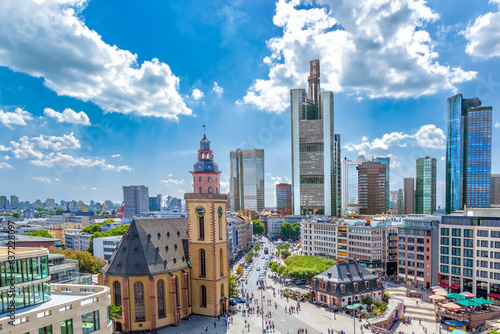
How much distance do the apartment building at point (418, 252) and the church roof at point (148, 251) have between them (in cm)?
6029

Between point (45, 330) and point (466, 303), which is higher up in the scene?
point (45, 330)

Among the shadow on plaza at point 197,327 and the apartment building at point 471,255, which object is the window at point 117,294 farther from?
the apartment building at point 471,255

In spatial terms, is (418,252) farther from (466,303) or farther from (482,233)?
(466,303)

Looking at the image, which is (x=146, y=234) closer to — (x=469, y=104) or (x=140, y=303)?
(x=140, y=303)

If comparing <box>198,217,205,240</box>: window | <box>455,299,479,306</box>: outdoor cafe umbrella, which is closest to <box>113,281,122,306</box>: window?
<box>198,217,205,240</box>: window

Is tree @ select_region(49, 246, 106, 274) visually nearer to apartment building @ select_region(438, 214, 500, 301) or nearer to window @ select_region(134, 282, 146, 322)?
window @ select_region(134, 282, 146, 322)

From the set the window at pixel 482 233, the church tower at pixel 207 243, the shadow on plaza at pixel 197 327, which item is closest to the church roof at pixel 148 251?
the church tower at pixel 207 243

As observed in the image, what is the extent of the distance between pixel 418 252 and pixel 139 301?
69.0 metres

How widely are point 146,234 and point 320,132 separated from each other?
524 ft

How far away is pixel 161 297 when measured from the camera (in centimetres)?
5269

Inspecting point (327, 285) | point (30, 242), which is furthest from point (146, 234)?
point (30, 242)

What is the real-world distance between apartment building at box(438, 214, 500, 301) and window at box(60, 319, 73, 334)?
258ft

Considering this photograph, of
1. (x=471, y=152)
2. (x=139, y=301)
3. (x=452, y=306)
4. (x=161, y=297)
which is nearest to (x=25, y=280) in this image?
(x=139, y=301)

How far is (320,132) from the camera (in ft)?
652
